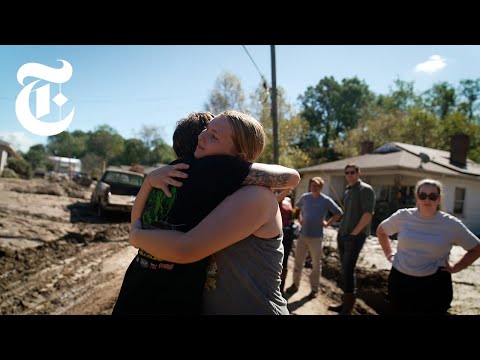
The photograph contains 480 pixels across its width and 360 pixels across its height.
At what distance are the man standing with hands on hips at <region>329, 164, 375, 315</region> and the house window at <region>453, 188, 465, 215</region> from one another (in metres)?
16.7

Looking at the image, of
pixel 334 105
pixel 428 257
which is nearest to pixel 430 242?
pixel 428 257

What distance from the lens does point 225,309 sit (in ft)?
4.08

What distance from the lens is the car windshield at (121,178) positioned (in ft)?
45.5

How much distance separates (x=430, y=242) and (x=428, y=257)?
136mm

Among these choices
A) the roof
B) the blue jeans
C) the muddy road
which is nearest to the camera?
the blue jeans

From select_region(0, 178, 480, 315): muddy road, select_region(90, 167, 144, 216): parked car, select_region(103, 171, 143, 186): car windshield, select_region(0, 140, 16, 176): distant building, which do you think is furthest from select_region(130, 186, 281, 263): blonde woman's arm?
select_region(0, 140, 16, 176): distant building

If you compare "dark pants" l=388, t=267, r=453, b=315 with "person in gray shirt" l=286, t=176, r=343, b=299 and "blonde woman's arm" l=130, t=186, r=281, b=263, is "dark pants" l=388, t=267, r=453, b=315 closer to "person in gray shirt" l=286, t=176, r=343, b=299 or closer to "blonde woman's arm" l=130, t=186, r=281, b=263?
"blonde woman's arm" l=130, t=186, r=281, b=263

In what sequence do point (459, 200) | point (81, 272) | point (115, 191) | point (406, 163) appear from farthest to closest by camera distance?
point (459, 200) → point (406, 163) → point (115, 191) → point (81, 272)

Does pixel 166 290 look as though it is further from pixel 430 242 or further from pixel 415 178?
pixel 415 178

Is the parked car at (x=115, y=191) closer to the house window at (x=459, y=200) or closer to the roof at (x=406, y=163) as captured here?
the roof at (x=406, y=163)

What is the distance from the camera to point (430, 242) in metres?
3.03

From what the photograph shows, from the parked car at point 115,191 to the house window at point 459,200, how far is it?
664 inches

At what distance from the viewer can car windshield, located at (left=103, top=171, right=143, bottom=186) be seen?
13883 mm
